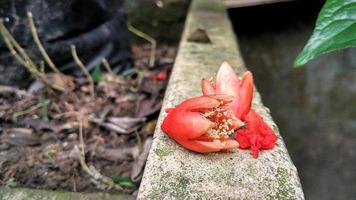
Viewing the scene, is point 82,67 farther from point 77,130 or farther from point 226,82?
point 226,82

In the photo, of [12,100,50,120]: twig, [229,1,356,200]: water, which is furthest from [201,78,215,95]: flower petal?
[229,1,356,200]: water

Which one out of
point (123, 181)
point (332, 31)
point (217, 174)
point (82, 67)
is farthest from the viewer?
point (82, 67)

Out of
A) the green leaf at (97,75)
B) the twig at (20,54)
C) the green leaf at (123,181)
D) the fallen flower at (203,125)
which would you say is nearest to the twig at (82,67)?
the green leaf at (97,75)

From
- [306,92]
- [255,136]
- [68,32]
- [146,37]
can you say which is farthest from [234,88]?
[306,92]

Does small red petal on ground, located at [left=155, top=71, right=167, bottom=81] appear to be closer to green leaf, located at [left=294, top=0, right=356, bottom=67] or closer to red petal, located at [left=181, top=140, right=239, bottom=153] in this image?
red petal, located at [left=181, top=140, right=239, bottom=153]

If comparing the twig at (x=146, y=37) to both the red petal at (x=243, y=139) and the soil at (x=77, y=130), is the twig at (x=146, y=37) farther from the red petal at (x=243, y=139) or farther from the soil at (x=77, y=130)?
the red petal at (x=243, y=139)
